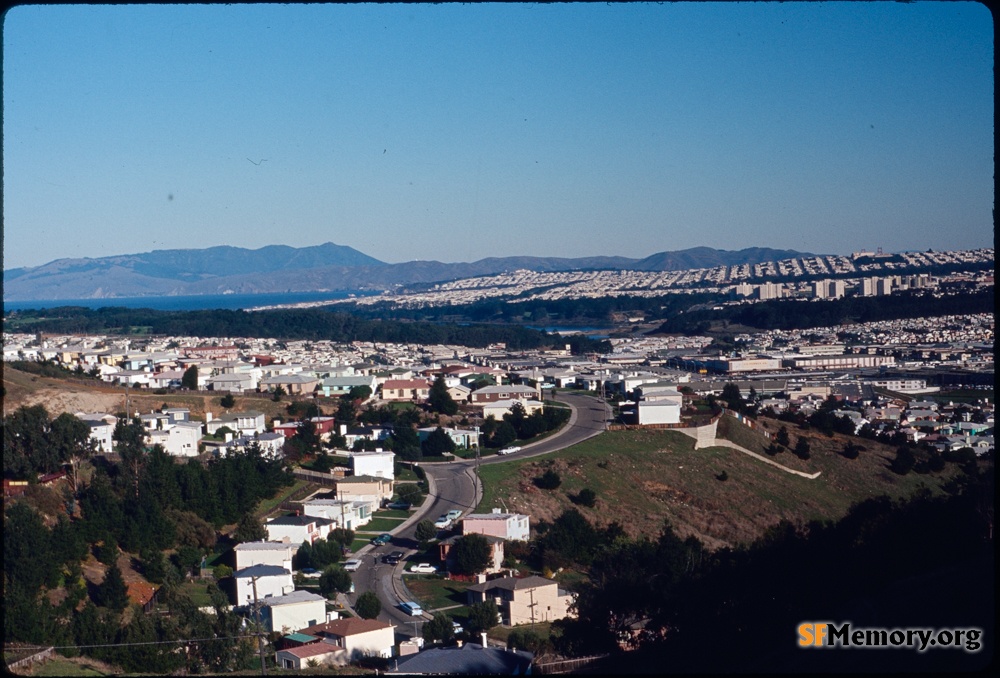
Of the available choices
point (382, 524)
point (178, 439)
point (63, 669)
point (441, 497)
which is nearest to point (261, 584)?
point (382, 524)

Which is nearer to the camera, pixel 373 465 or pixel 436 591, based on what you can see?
pixel 436 591

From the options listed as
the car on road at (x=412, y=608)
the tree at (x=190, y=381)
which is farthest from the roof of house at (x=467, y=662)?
the tree at (x=190, y=381)

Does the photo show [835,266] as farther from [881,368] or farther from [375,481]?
[375,481]

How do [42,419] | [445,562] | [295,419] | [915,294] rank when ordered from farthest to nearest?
[915,294], [295,419], [42,419], [445,562]

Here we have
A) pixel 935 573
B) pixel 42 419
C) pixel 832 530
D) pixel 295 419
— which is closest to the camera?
pixel 935 573

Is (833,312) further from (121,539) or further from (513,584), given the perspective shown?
(121,539)

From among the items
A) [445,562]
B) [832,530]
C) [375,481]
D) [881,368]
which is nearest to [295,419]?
[375,481]
